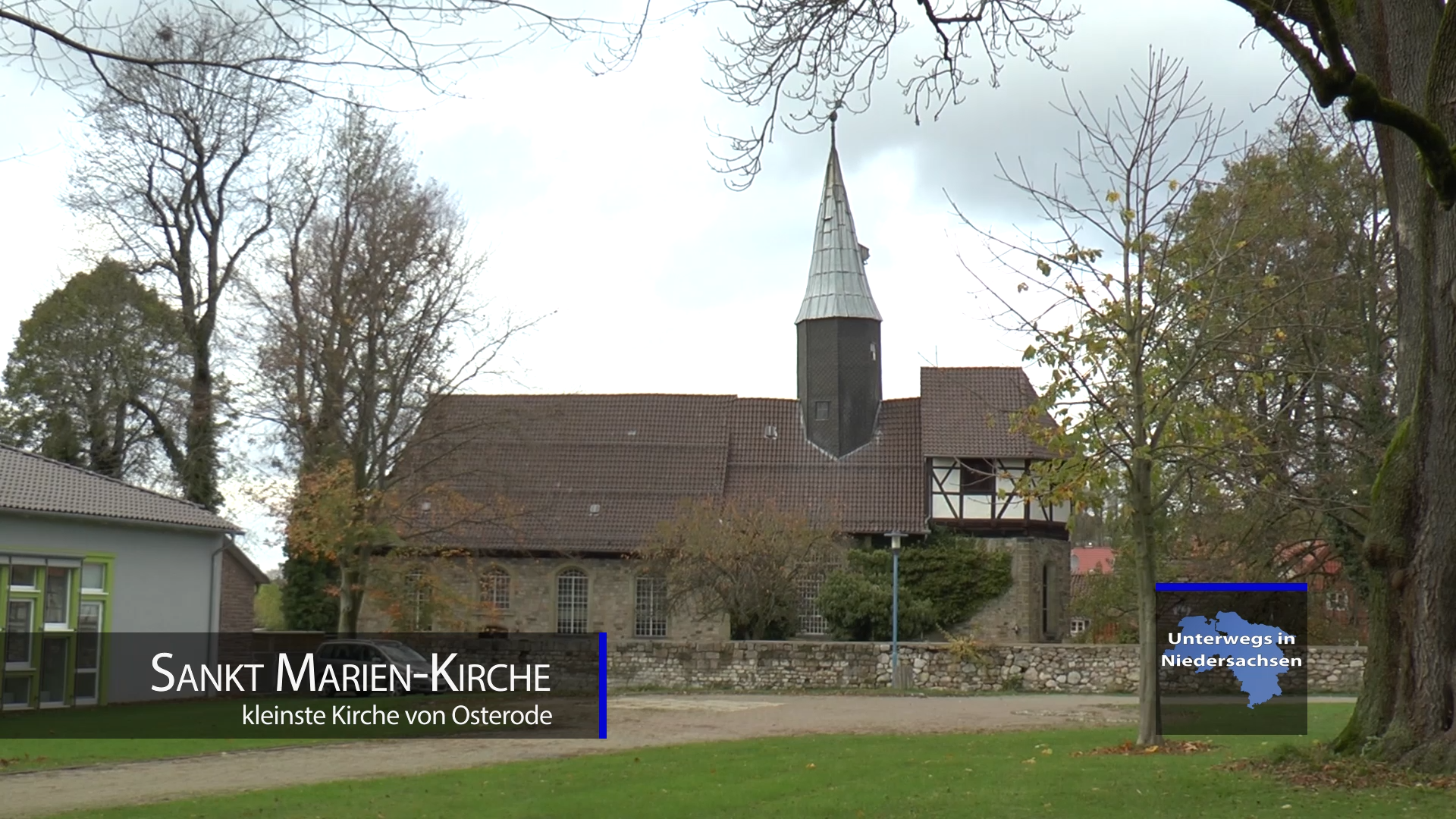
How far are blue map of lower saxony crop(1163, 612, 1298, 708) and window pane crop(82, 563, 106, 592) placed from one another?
1926 cm

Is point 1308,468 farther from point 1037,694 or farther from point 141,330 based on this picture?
point 141,330

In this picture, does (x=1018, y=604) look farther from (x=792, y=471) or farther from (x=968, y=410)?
(x=792, y=471)

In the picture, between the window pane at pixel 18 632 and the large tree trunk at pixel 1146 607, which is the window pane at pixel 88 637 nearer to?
the window pane at pixel 18 632

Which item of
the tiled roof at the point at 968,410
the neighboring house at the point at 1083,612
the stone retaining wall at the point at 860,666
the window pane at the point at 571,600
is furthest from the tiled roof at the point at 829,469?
the stone retaining wall at the point at 860,666

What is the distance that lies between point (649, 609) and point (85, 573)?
64.7 ft

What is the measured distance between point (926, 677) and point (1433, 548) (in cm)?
1986

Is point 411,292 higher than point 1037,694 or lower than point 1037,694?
higher

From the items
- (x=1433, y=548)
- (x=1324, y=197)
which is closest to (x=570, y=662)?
(x=1324, y=197)

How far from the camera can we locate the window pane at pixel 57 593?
24484mm

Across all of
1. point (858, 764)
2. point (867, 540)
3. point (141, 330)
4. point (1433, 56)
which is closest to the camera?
point (1433, 56)

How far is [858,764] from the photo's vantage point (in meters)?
13.9

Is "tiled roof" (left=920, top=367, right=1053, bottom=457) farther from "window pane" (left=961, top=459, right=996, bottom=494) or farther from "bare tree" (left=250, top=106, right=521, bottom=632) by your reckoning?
"bare tree" (left=250, top=106, right=521, bottom=632)

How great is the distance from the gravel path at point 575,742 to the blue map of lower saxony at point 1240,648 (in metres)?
1.68

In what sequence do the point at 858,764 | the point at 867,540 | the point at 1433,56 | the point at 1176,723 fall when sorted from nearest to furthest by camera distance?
the point at 1433,56 < the point at 858,764 < the point at 1176,723 < the point at 867,540
